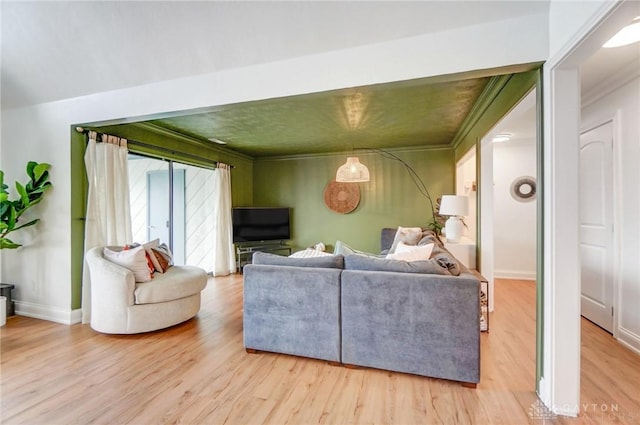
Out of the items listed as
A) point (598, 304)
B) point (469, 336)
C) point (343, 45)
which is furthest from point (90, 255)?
point (598, 304)

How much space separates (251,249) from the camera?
20.2 ft

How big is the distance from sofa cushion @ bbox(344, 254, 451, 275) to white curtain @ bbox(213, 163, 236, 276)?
3.70m

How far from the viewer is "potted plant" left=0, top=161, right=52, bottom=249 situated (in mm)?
3217

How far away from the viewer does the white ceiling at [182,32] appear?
2.00m

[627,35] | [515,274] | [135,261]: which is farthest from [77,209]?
[515,274]

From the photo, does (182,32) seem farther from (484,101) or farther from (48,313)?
(48,313)

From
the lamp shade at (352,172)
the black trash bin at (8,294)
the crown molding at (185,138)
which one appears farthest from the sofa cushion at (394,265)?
the black trash bin at (8,294)

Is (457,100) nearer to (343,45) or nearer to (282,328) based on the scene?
(343,45)

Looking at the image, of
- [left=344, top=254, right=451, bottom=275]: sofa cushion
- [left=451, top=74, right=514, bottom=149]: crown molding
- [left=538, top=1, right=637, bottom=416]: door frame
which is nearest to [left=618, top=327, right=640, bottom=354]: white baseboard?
[left=538, top=1, right=637, bottom=416]: door frame

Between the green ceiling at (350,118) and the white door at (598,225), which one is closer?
the green ceiling at (350,118)

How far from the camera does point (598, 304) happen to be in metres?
3.08

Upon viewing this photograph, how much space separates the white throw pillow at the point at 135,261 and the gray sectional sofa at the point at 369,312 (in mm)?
1264

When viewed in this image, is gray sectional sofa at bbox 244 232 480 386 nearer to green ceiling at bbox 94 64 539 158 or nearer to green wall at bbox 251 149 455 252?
green ceiling at bbox 94 64 539 158

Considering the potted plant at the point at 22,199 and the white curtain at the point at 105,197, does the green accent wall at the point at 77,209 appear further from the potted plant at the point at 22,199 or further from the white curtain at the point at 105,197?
the potted plant at the point at 22,199
